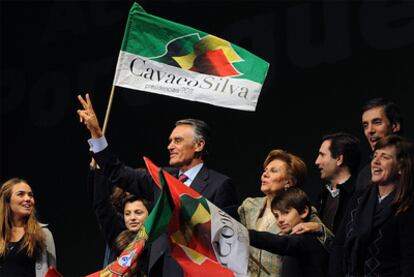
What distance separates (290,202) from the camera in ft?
15.4

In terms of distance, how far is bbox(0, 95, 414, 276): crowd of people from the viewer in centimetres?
426

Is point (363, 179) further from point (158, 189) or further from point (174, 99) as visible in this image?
point (174, 99)

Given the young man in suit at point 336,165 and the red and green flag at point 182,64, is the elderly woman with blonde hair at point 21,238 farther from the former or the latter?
the young man in suit at point 336,165

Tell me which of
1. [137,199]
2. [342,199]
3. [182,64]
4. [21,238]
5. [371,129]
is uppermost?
[182,64]

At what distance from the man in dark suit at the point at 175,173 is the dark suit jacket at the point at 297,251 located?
49 centimetres

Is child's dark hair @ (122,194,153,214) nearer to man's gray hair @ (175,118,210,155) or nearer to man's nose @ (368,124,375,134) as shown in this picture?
man's gray hair @ (175,118,210,155)

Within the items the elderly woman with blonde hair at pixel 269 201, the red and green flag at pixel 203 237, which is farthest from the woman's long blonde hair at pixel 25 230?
the red and green flag at pixel 203 237

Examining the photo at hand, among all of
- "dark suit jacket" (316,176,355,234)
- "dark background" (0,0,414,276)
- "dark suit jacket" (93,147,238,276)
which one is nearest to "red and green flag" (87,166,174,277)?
"dark suit jacket" (93,147,238,276)

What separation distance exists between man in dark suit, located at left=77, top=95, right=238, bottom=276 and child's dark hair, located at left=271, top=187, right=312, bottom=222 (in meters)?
0.29

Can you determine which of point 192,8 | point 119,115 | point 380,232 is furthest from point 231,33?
point 380,232

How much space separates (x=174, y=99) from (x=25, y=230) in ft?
6.16

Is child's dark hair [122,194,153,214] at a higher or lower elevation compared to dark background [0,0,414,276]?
lower

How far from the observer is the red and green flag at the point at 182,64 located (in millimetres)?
5406

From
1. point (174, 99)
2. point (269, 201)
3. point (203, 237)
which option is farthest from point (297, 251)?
point (174, 99)
